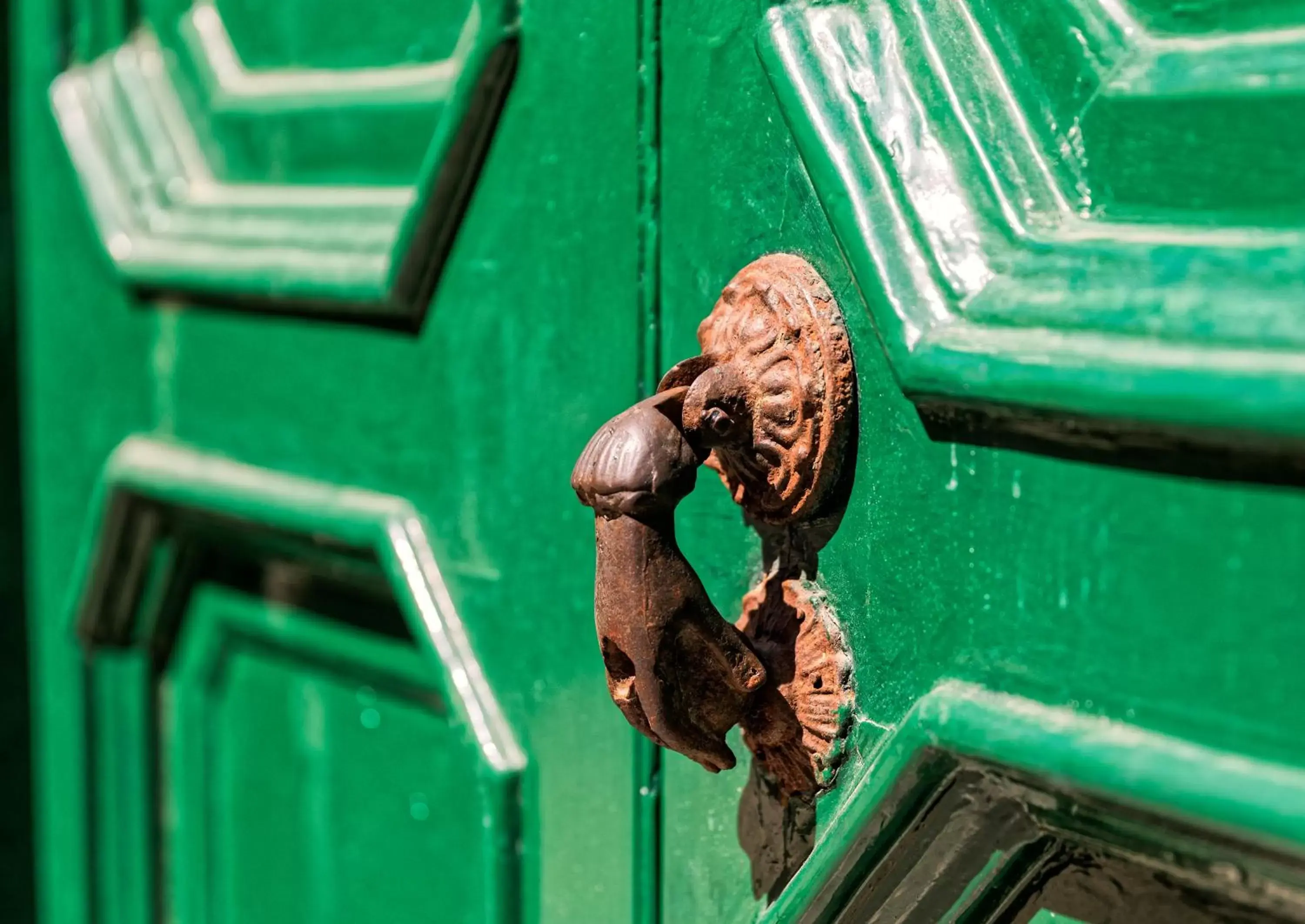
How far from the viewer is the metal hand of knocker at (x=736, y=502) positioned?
497 mm

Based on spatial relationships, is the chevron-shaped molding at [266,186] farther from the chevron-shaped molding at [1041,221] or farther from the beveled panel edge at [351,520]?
the chevron-shaped molding at [1041,221]

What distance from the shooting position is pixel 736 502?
56 centimetres

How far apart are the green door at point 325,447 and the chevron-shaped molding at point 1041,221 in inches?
5.7

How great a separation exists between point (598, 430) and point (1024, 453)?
0.18 meters

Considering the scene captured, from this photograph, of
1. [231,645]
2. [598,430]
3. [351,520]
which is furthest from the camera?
[231,645]

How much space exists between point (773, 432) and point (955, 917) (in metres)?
0.20

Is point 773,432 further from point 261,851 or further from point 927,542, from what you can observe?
point 261,851

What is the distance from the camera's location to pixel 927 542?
49cm

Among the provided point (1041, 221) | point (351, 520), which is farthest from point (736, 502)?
point (351, 520)

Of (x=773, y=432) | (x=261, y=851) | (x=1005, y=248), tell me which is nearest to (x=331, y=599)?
(x=261, y=851)

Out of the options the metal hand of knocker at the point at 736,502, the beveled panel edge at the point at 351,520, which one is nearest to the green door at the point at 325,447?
the beveled panel edge at the point at 351,520

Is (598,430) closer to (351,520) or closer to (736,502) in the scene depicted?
(736,502)

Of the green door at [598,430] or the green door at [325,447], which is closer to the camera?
the green door at [598,430]

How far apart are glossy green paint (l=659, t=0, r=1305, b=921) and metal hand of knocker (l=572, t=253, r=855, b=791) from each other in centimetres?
1
